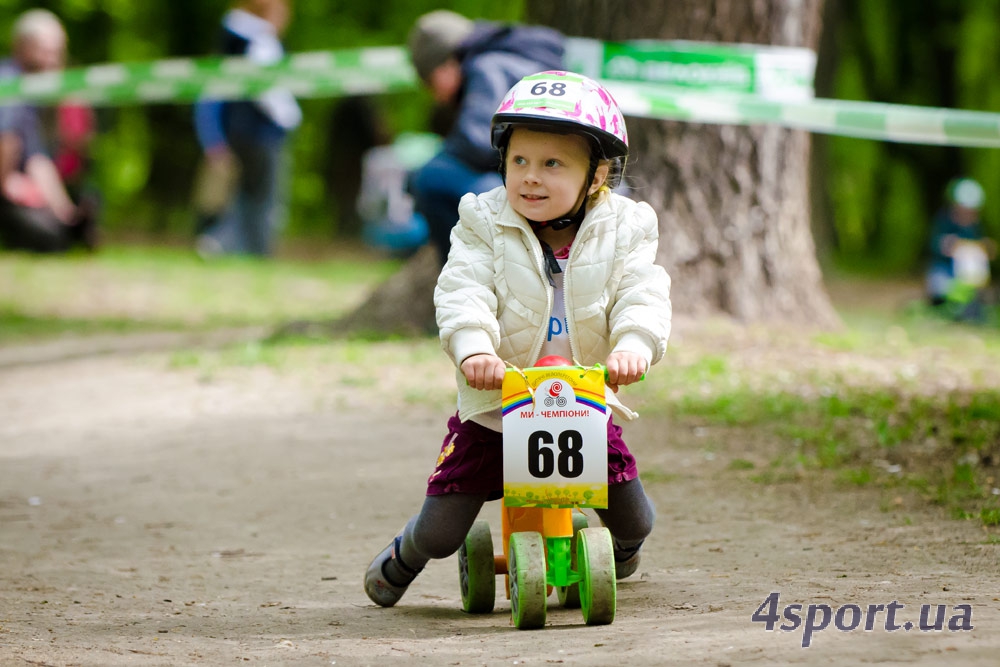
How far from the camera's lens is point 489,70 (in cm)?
774

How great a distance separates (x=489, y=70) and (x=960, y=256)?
5614mm

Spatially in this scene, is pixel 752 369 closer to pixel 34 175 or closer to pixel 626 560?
pixel 626 560

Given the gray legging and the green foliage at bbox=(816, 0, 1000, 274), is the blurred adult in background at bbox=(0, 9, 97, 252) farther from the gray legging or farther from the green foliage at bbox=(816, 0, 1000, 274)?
the gray legging

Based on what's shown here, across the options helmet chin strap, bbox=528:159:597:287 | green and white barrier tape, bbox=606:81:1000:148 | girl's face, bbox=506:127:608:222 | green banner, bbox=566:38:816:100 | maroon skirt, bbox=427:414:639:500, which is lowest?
maroon skirt, bbox=427:414:639:500

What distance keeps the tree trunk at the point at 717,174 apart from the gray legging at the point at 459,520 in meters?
4.15

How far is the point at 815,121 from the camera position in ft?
25.2

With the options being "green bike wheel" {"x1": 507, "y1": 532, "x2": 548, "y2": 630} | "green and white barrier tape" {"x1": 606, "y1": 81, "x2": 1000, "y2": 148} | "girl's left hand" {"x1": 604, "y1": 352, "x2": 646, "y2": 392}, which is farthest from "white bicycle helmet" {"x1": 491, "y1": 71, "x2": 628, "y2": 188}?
"green and white barrier tape" {"x1": 606, "y1": 81, "x2": 1000, "y2": 148}

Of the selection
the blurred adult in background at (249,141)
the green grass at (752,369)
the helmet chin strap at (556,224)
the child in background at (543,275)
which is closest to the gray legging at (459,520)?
the child in background at (543,275)

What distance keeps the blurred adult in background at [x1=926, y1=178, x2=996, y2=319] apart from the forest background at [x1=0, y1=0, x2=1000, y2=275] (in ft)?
4.27

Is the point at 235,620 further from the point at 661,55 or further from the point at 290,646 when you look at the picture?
the point at 661,55

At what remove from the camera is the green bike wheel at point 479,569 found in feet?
13.6

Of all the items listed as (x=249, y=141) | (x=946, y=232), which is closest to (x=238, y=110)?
(x=249, y=141)

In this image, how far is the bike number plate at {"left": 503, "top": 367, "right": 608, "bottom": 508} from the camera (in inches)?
147

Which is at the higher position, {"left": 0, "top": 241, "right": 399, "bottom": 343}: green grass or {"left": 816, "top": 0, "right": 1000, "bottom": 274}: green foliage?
{"left": 816, "top": 0, "right": 1000, "bottom": 274}: green foliage
